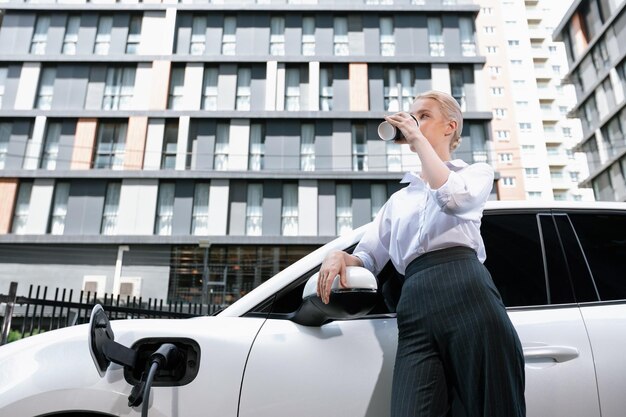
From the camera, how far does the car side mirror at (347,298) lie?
1.35 meters

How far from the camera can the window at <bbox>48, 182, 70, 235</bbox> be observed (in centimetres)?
2048

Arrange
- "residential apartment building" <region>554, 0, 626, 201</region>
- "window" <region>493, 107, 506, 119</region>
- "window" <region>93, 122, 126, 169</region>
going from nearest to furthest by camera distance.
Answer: "window" <region>93, 122, 126, 169</region> → "residential apartment building" <region>554, 0, 626, 201</region> → "window" <region>493, 107, 506, 119</region>

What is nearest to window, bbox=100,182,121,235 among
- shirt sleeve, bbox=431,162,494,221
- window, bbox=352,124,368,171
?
window, bbox=352,124,368,171

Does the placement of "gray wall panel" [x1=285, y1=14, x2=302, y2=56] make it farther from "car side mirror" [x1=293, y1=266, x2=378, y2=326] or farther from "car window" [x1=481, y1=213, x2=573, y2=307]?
"car side mirror" [x1=293, y1=266, x2=378, y2=326]

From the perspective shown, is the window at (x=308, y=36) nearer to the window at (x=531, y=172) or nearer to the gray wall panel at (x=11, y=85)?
the gray wall panel at (x=11, y=85)

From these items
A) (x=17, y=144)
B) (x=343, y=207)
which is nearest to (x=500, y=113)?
(x=343, y=207)

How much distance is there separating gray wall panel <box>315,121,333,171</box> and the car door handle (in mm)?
20084

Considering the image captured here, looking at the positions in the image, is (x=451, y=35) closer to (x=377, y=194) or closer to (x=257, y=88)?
(x=377, y=194)

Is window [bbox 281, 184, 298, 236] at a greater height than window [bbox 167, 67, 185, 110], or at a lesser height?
lesser

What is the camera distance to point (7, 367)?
150 centimetres

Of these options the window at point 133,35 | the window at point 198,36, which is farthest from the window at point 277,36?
the window at point 133,35

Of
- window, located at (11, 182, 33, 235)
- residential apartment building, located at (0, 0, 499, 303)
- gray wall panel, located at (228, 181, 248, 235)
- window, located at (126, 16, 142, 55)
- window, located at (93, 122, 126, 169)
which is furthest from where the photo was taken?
window, located at (126, 16, 142, 55)

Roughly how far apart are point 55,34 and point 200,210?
41.7ft

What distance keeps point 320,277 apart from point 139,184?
69.5 ft
